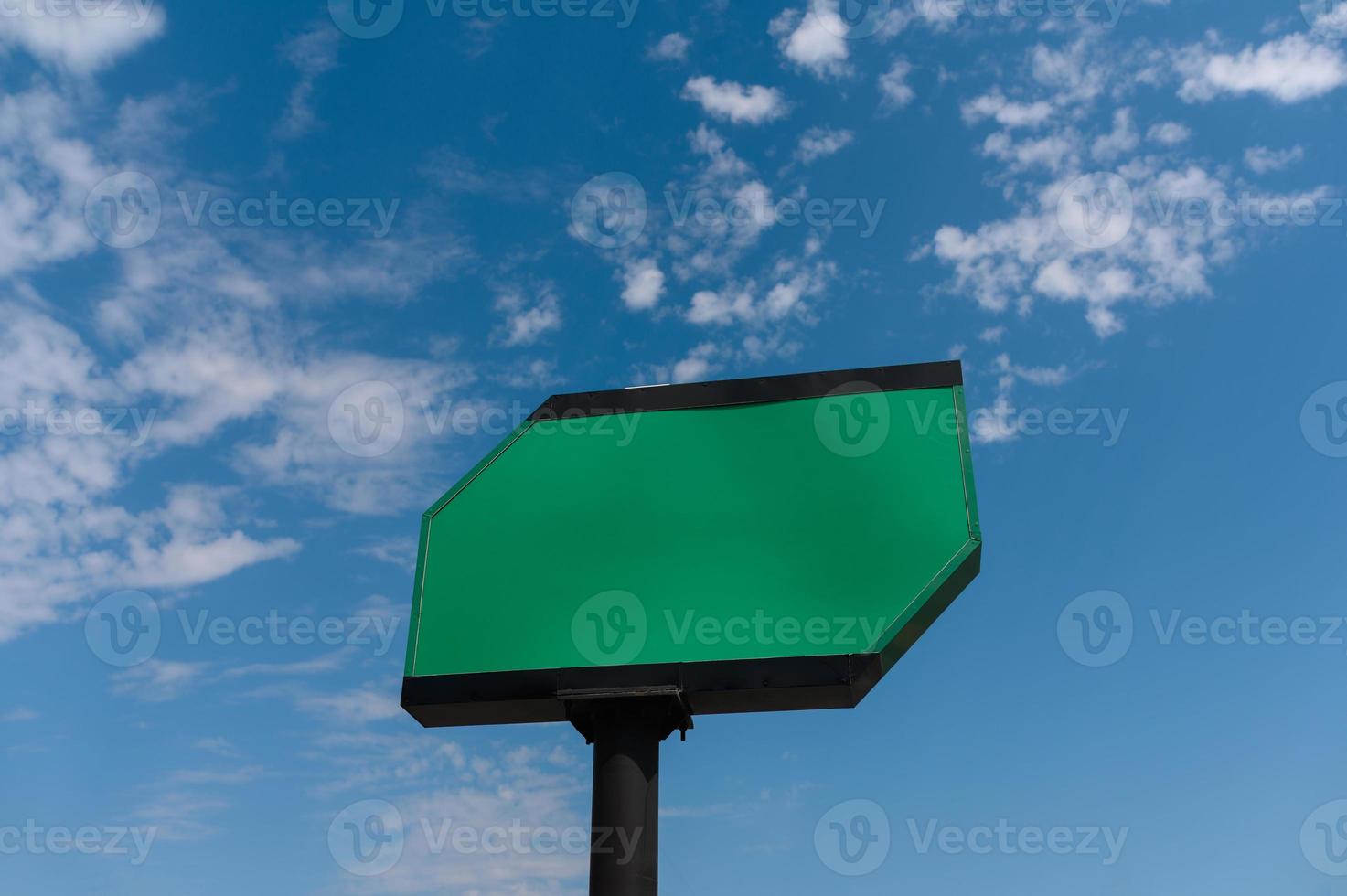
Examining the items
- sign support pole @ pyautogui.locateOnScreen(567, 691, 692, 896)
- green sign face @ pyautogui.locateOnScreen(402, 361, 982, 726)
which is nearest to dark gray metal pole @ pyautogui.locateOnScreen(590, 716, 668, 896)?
sign support pole @ pyautogui.locateOnScreen(567, 691, 692, 896)

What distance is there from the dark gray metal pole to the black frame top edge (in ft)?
8.63

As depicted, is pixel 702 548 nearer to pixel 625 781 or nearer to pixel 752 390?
pixel 752 390

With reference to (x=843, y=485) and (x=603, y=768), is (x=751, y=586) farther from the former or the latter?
(x=603, y=768)

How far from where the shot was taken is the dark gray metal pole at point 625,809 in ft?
22.7

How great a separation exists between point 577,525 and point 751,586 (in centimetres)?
152

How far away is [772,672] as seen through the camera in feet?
23.6

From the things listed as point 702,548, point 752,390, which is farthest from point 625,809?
point 752,390

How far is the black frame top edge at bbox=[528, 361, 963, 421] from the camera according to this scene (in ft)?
Result: 27.0

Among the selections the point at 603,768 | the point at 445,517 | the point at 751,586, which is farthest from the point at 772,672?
the point at 445,517

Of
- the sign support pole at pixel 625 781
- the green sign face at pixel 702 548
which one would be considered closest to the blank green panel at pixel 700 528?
the green sign face at pixel 702 548

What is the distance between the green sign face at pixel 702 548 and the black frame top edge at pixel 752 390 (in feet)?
0.06

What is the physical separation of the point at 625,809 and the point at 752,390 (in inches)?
136

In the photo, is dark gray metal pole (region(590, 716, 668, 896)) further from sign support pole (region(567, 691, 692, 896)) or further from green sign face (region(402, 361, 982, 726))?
green sign face (region(402, 361, 982, 726))

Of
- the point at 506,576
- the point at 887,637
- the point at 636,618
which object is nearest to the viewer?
the point at 887,637
